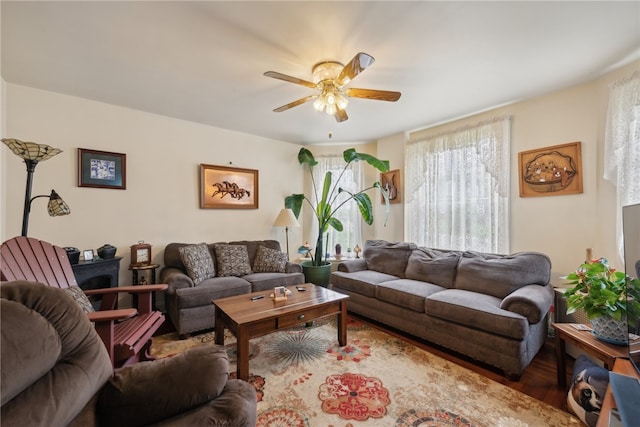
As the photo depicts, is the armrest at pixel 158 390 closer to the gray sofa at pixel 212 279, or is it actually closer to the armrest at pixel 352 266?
the gray sofa at pixel 212 279

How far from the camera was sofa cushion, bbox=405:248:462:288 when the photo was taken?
2874 mm

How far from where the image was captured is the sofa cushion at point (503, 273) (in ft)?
7.89

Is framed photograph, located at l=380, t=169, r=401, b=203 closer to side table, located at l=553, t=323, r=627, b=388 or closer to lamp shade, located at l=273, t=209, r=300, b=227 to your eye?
lamp shade, located at l=273, t=209, r=300, b=227

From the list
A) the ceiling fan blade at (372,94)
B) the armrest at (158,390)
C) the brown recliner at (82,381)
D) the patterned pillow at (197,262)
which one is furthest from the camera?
the patterned pillow at (197,262)

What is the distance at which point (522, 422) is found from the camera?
1.52m

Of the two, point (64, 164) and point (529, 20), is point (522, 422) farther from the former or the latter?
point (64, 164)

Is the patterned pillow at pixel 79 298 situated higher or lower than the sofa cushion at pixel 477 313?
higher

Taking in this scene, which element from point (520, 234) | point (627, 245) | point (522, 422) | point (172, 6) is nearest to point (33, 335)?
point (172, 6)

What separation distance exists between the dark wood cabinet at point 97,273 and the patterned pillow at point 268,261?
1.52m

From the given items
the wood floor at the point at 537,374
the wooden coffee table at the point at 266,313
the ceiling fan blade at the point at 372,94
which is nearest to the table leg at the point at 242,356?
the wooden coffee table at the point at 266,313

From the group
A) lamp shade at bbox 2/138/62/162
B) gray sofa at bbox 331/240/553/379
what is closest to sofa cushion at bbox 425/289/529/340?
gray sofa at bbox 331/240/553/379

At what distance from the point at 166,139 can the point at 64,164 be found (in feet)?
3.40

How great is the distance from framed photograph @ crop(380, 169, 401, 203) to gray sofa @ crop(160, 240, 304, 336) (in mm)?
1871

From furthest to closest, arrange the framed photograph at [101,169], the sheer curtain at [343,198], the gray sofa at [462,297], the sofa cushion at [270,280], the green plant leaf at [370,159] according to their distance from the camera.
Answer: the sheer curtain at [343,198]
the green plant leaf at [370,159]
the sofa cushion at [270,280]
the framed photograph at [101,169]
the gray sofa at [462,297]
